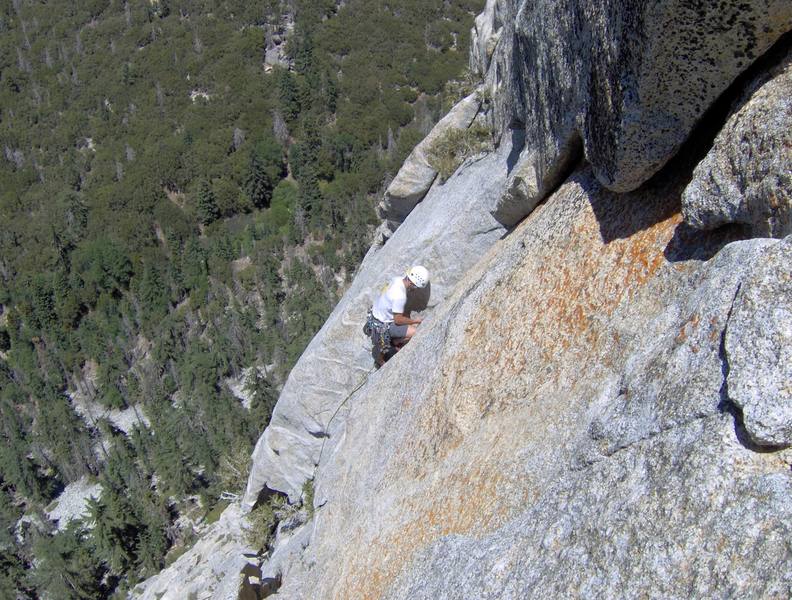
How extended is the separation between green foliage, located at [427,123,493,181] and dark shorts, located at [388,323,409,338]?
12.5ft

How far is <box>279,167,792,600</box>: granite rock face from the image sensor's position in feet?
11.6

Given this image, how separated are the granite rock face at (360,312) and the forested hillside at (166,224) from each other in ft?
102

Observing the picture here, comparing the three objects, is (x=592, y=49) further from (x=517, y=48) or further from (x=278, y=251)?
(x=278, y=251)

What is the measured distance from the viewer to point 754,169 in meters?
4.36

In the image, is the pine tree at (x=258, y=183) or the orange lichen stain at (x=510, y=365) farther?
the pine tree at (x=258, y=183)

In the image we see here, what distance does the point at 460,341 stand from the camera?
7.34 meters

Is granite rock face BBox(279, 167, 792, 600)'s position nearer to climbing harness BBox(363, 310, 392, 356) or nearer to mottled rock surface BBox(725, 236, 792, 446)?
mottled rock surface BBox(725, 236, 792, 446)

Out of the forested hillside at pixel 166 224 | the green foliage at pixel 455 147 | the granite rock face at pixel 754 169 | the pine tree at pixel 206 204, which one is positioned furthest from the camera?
the pine tree at pixel 206 204

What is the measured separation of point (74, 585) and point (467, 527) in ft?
141

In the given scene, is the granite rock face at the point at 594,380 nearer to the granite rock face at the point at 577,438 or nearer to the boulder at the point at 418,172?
the granite rock face at the point at 577,438

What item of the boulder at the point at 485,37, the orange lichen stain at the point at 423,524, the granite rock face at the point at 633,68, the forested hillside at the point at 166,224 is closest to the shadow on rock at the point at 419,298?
the granite rock face at the point at 633,68

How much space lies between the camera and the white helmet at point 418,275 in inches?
406

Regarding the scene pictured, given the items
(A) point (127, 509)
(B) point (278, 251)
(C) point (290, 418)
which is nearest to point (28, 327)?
(B) point (278, 251)

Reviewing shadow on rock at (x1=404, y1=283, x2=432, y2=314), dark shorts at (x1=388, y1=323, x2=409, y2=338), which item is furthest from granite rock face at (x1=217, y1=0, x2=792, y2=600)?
shadow on rock at (x1=404, y1=283, x2=432, y2=314)
